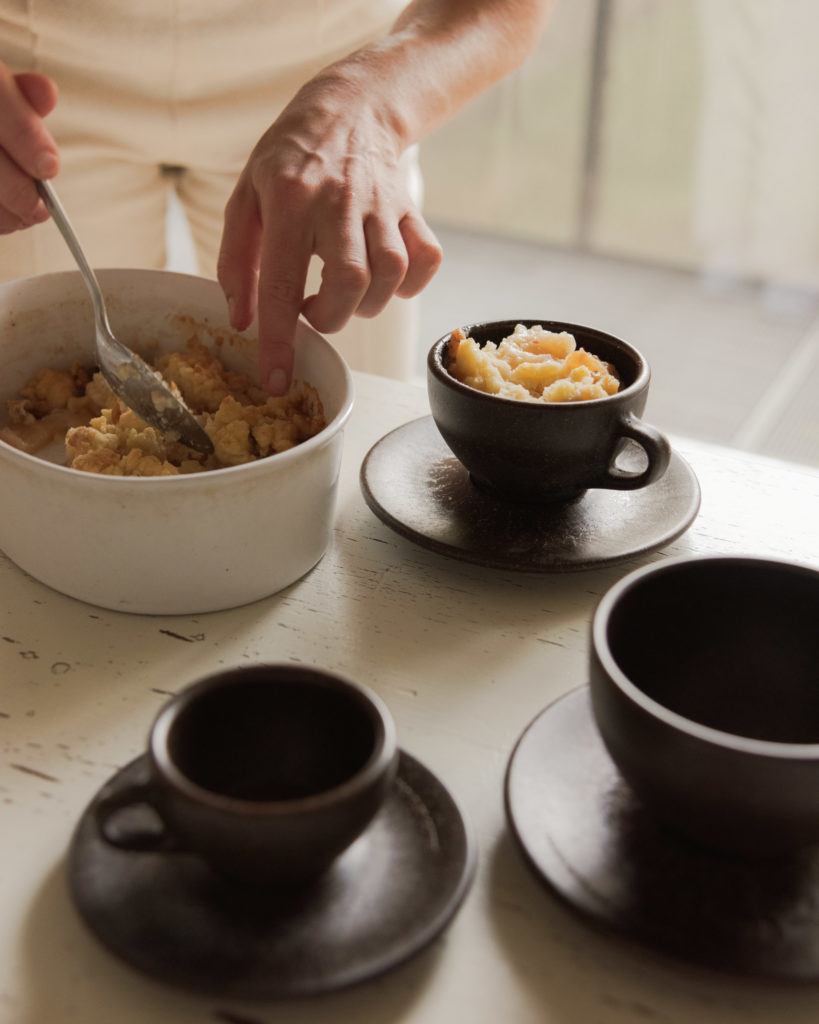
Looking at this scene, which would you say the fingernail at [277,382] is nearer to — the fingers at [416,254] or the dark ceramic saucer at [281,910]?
the fingers at [416,254]

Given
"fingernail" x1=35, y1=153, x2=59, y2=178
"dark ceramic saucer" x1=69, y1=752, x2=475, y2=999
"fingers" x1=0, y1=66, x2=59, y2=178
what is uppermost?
"fingers" x1=0, y1=66, x2=59, y2=178

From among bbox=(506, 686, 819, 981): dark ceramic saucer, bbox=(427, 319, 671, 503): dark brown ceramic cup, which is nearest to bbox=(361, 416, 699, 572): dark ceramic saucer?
bbox=(427, 319, 671, 503): dark brown ceramic cup

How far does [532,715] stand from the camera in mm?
737

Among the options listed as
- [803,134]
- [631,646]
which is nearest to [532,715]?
[631,646]

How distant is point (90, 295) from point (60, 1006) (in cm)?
64

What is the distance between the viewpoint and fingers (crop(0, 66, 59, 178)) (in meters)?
0.90

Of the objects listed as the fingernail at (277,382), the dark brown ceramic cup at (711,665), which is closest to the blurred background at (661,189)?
the fingernail at (277,382)

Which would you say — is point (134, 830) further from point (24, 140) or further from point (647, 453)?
point (24, 140)

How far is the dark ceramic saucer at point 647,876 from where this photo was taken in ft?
1.77

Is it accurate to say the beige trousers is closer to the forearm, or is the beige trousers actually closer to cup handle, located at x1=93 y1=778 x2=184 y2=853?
the forearm

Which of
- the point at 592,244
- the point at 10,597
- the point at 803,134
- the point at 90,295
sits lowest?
the point at 592,244

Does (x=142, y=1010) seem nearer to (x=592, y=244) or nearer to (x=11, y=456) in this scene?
(x=11, y=456)

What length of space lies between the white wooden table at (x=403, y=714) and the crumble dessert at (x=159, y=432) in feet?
0.32

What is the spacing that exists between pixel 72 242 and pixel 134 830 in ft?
1.83
